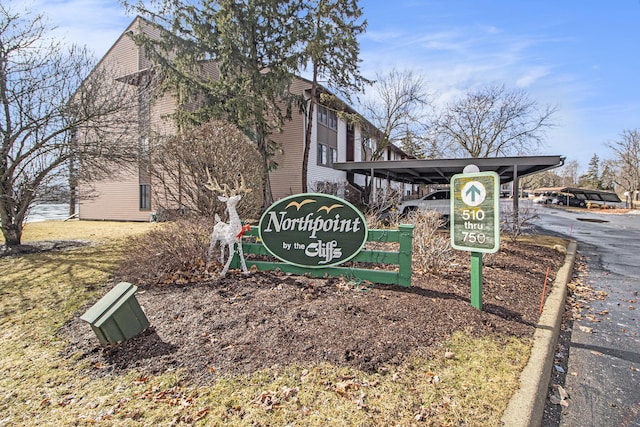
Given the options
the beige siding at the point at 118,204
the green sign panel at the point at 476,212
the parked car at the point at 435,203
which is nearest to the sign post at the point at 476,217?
the green sign panel at the point at 476,212

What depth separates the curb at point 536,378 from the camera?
2.30 metres

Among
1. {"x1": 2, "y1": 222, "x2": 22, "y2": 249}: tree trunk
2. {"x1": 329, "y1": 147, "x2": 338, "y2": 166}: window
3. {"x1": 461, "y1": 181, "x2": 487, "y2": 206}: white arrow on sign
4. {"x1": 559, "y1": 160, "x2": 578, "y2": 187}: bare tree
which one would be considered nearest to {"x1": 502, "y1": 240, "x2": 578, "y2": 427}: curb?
{"x1": 461, "y1": 181, "x2": 487, "y2": 206}: white arrow on sign

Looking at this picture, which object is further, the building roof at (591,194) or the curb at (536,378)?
the building roof at (591,194)

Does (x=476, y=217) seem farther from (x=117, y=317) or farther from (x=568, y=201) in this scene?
(x=568, y=201)

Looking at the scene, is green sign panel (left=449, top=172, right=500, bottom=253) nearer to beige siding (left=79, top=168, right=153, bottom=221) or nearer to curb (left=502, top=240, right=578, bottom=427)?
curb (left=502, top=240, right=578, bottom=427)

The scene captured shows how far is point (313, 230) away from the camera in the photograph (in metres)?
4.87

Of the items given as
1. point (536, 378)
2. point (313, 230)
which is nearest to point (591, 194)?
point (313, 230)

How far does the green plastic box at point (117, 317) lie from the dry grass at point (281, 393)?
0.33m

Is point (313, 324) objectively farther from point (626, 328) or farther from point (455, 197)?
point (626, 328)

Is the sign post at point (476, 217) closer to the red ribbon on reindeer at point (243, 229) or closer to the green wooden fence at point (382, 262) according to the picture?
the green wooden fence at point (382, 262)

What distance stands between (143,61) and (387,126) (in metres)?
17.8

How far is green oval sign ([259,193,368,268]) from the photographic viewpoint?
183 inches

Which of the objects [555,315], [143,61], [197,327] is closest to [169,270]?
[197,327]

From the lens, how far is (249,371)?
107 inches
